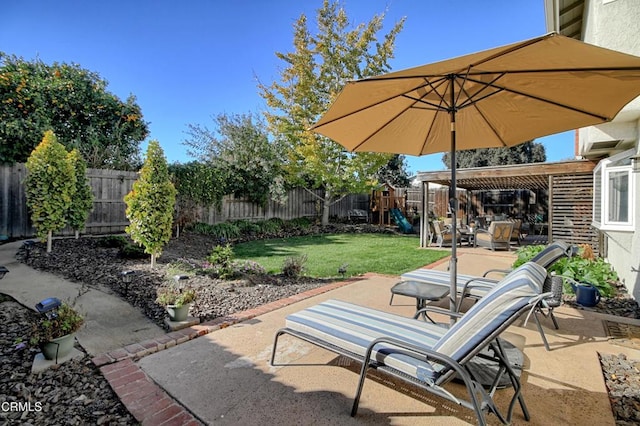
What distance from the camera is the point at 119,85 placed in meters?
12.1

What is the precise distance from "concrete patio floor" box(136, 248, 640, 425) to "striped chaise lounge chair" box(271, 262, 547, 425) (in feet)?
0.77

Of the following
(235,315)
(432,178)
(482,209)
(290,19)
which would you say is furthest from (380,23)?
(235,315)

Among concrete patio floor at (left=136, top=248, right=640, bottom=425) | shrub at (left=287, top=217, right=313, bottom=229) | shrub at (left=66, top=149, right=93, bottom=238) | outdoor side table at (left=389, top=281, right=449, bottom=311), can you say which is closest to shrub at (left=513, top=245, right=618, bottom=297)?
concrete patio floor at (left=136, top=248, right=640, bottom=425)

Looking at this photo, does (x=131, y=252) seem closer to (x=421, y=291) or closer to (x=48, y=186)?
(x=48, y=186)

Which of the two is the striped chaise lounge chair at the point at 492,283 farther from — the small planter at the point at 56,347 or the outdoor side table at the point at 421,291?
the small planter at the point at 56,347

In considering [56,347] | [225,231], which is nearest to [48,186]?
[56,347]

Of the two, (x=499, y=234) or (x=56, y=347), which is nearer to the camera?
(x=56, y=347)

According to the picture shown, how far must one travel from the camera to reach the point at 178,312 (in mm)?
3533

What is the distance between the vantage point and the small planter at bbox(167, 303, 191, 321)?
3.51 meters

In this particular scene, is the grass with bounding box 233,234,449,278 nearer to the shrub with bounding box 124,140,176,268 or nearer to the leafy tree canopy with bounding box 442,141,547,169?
the shrub with bounding box 124,140,176,268

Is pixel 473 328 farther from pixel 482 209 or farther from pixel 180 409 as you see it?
pixel 482 209

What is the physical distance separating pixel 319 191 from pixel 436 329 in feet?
46.9

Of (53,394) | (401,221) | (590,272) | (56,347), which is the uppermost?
(401,221)

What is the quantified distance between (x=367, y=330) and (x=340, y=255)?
604 centimetres
